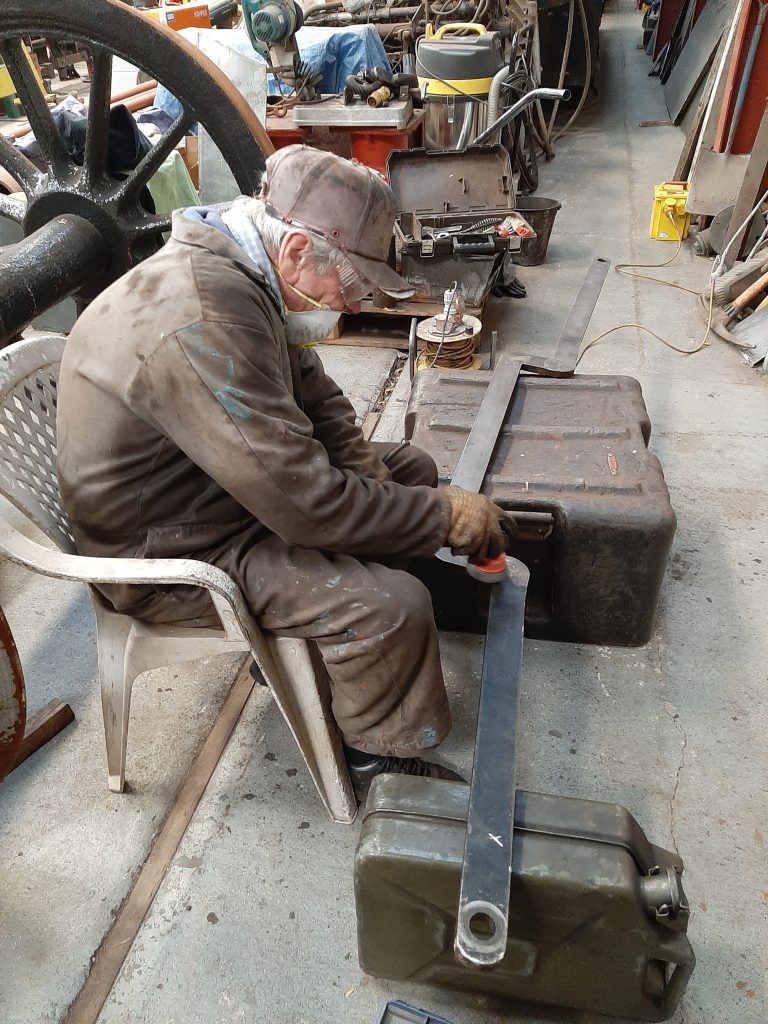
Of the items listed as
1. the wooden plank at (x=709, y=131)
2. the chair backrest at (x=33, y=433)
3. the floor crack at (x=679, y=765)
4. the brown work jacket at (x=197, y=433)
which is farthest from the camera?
the wooden plank at (x=709, y=131)

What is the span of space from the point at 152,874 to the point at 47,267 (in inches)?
57.0

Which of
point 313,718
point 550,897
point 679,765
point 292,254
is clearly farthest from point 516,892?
point 292,254

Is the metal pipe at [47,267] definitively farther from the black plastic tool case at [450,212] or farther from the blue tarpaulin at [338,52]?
the blue tarpaulin at [338,52]

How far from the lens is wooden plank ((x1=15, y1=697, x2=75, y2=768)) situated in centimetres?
169

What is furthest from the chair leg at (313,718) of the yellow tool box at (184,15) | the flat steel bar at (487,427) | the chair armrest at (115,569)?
the yellow tool box at (184,15)

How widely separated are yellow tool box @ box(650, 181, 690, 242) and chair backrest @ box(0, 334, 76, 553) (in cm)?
401

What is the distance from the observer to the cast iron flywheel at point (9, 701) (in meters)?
1.28

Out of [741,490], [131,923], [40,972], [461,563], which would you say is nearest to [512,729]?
[461,563]

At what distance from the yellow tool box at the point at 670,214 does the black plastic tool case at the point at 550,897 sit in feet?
14.1

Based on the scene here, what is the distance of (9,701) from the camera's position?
4.32ft

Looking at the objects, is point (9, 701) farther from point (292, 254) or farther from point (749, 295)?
point (749, 295)

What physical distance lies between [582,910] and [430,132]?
410 centimetres

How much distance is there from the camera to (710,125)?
14.2 feet

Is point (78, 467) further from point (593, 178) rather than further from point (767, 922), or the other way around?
point (593, 178)
